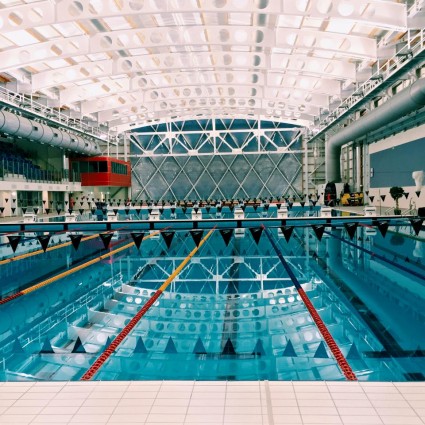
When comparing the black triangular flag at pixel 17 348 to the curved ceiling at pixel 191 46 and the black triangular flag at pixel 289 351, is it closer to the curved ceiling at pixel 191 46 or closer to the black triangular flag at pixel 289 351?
the black triangular flag at pixel 289 351

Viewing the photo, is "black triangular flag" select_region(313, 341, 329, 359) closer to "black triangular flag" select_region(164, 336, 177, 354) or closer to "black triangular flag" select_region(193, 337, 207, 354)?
"black triangular flag" select_region(193, 337, 207, 354)

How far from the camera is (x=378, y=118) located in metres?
17.9

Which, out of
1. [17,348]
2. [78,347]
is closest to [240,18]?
[78,347]

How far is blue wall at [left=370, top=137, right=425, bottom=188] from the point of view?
59.6 feet

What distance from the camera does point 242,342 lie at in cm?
486

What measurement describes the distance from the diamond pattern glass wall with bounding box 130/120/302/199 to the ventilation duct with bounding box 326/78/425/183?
774 cm

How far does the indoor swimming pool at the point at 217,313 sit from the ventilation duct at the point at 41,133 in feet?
33.9

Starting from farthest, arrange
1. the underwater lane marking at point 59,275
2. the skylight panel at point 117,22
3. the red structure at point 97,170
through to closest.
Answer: the red structure at point 97,170 → the skylight panel at point 117,22 → the underwater lane marking at point 59,275

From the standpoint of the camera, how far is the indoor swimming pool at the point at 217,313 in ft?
13.7

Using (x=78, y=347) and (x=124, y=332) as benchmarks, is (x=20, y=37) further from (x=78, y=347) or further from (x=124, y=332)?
(x=78, y=347)

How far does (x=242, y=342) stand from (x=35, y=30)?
13.9 m

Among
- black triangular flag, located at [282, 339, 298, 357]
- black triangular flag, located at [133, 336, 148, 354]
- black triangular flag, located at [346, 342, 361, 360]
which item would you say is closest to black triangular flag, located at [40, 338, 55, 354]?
black triangular flag, located at [133, 336, 148, 354]
